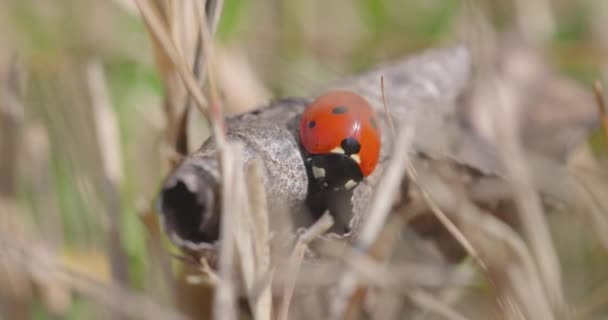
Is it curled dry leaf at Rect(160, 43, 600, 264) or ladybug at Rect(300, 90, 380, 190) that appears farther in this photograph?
ladybug at Rect(300, 90, 380, 190)

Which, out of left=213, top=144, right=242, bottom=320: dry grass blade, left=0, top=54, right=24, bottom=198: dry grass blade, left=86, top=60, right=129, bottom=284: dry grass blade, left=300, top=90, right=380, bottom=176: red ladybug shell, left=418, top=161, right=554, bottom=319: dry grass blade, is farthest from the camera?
left=0, top=54, right=24, bottom=198: dry grass blade

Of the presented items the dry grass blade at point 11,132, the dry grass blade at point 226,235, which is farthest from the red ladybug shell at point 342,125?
the dry grass blade at point 11,132

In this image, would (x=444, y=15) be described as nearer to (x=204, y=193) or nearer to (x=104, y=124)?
(x=104, y=124)

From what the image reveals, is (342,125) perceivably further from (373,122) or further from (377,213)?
(377,213)

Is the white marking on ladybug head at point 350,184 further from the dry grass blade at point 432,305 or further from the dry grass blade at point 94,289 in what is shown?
the dry grass blade at point 94,289

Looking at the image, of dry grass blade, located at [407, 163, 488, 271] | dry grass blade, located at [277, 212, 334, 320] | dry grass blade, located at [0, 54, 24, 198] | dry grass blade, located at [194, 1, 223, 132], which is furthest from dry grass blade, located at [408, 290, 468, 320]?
dry grass blade, located at [0, 54, 24, 198]

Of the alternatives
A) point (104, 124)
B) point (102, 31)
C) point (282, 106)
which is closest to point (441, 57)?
point (282, 106)

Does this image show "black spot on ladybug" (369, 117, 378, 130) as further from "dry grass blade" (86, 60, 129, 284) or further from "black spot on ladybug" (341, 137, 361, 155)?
"dry grass blade" (86, 60, 129, 284)
